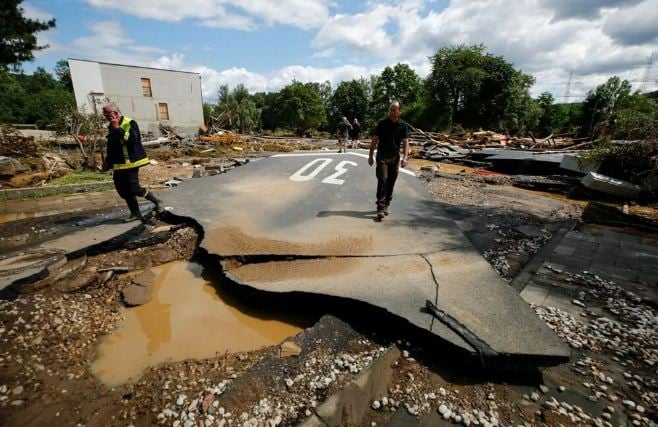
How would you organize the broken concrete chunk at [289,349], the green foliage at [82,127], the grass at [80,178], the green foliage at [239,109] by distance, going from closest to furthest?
the broken concrete chunk at [289,349] → the grass at [80,178] → the green foliage at [82,127] → the green foliage at [239,109]

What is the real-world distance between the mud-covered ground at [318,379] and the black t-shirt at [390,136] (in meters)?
2.60

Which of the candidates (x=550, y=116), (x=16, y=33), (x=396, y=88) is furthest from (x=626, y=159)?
(x=550, y=116)

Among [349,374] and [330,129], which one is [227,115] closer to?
[330,129]

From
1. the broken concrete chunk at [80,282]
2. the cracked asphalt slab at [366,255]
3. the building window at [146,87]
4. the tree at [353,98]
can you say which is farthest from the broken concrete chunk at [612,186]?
the tree at [353,98]

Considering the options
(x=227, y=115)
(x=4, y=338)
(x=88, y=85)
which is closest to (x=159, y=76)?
(x=88, y=85)

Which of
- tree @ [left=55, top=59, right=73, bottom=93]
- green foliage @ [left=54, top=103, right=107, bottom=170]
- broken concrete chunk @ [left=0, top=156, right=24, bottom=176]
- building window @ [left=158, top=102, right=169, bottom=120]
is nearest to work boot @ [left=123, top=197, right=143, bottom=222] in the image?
broken concrete chunk @ [left=0, top=156, right=24, bottom=176]

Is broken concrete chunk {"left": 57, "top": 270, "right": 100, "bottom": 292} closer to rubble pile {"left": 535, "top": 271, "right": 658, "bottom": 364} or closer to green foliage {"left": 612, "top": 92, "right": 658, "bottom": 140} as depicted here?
rubble pile {"left": 535, "top": 271, "right": 658, "bottom": 364}

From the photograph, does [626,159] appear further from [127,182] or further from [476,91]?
[476,91]

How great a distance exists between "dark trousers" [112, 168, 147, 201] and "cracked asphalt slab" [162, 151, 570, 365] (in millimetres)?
654

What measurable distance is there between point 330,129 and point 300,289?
48.5m

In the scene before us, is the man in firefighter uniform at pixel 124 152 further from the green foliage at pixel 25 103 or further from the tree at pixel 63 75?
the tree at pixel 63 75

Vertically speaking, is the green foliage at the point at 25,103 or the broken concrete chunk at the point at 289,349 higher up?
the green foliage at the point at 25,103

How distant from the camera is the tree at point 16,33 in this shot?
483 inches

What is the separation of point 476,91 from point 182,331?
36277mm
